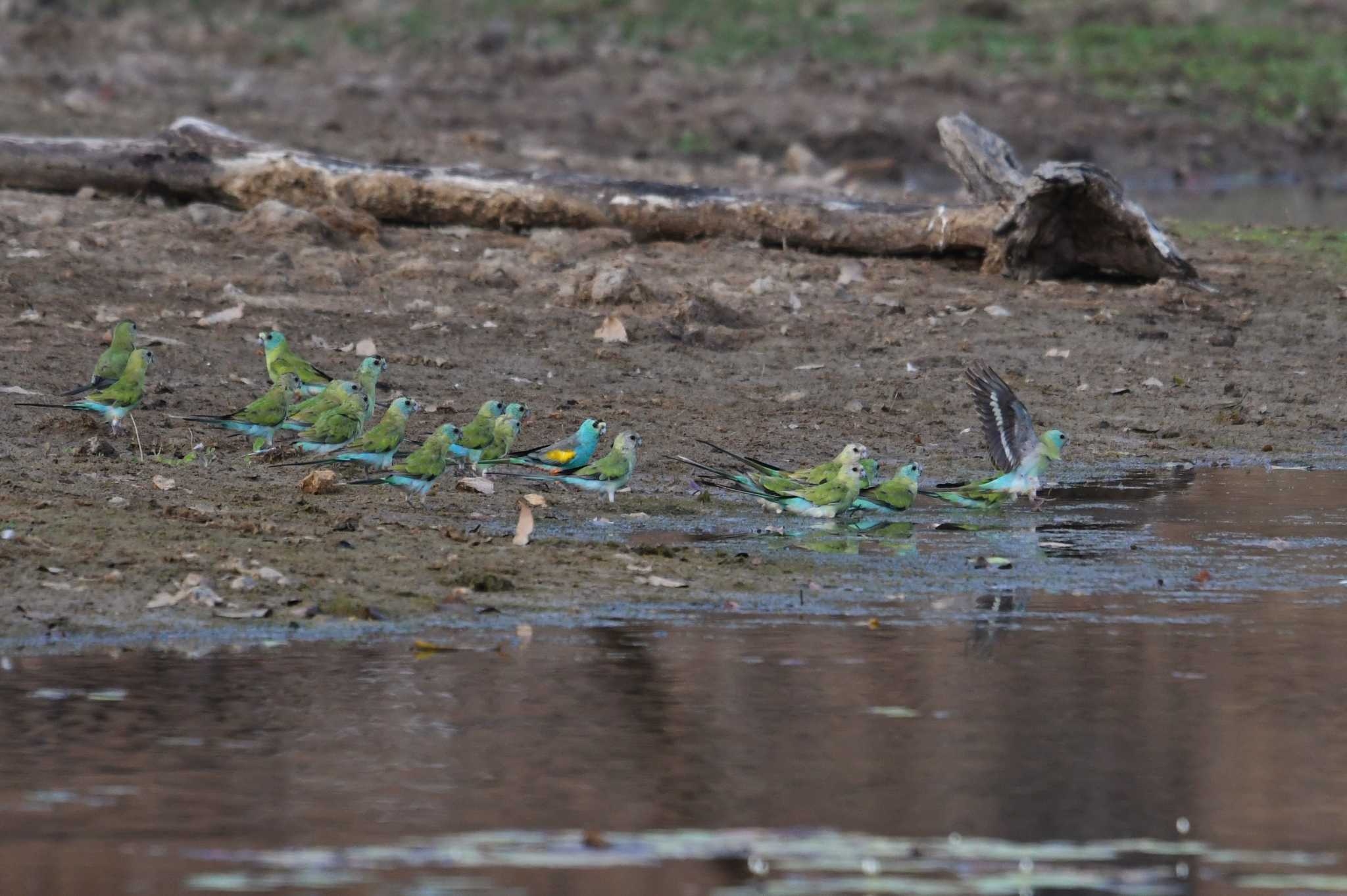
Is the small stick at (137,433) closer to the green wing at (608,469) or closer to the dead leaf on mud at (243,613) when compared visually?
the green wing at (608,469)

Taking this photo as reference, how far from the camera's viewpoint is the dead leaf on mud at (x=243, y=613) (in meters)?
7.34

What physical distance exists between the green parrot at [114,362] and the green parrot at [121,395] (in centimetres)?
6

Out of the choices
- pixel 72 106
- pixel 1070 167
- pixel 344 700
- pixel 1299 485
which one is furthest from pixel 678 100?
pixel 344 700

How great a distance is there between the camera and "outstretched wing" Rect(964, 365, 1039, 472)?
32.4 feet

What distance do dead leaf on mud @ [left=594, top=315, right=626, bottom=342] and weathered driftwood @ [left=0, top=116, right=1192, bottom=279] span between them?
6.99 feet

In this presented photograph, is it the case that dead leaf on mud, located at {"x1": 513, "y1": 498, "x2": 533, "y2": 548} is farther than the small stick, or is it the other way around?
the small stick

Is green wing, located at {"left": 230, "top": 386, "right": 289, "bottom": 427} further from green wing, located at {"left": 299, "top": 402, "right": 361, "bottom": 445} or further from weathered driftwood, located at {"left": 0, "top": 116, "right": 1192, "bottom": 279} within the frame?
weathered driftwood, located at {"left": 0, "top": 116, "right": 1192, "bottom": 279}

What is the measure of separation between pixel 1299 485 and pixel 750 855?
20.4 feet

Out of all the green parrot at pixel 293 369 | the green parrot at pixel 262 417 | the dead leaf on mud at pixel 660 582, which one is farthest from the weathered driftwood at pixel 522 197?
the dead leaf on mud at pixel 660 582

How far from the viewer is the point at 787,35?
31406 mm

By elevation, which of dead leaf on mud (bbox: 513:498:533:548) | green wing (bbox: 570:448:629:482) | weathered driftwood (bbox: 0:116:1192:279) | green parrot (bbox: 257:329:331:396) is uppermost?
weathered driftwood (bbox: 0:116:1192:279)

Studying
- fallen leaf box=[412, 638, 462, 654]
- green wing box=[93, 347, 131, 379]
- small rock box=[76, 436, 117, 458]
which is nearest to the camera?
fallen leaf box=[412, 638, 462, 654]

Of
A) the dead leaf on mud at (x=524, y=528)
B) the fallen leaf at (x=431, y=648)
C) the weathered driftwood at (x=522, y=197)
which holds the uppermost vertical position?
the weathered driftwood at (x=522, y=197)

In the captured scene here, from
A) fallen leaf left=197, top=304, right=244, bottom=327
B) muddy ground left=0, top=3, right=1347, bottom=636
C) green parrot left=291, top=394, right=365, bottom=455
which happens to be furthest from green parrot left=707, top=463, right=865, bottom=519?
fallen leaf left=197, top=304, right=244, bottom=327
